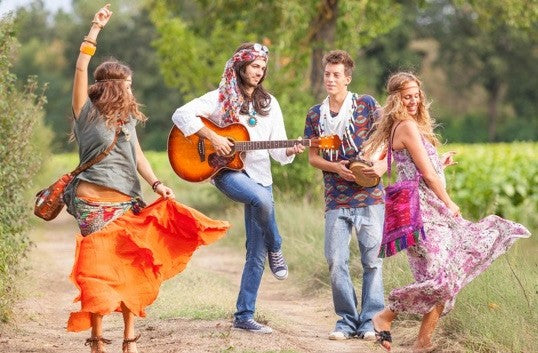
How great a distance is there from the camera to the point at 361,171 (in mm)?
8031

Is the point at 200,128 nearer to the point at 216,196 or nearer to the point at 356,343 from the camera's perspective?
the point at 356,343

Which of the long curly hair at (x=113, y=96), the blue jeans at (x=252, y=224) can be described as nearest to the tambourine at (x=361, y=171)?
the blue jeans at (x=252, y=224)

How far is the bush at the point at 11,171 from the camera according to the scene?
8805 millimetres

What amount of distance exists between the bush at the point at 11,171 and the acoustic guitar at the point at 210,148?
135cm

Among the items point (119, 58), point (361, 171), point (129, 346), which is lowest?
point (129, 346)

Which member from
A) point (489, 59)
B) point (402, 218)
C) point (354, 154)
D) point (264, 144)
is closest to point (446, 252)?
point (402, 218)

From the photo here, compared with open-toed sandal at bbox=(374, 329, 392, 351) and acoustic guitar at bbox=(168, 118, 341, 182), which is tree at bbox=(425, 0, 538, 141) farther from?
open-toed sandal at bbox=(374, 329, 392, 351)

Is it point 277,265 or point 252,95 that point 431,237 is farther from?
point 252,95

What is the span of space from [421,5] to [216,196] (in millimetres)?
4903

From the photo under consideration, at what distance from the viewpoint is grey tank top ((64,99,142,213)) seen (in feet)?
23.7

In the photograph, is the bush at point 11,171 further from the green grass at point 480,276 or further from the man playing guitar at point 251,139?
the man playing guitar at point 251,139

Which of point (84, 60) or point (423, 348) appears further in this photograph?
point (423, 348)

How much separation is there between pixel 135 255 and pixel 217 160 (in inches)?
44.1

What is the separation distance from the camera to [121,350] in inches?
314
